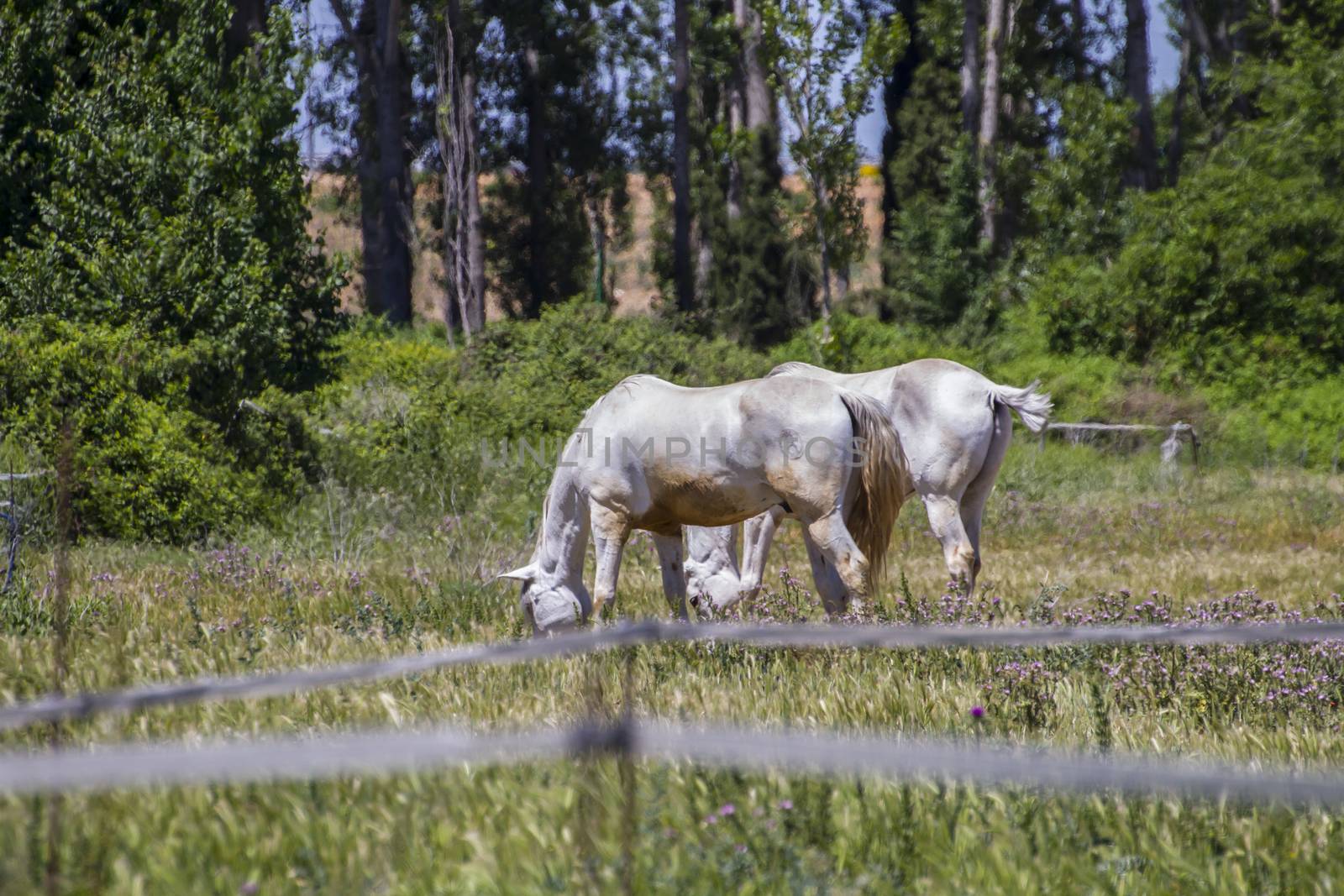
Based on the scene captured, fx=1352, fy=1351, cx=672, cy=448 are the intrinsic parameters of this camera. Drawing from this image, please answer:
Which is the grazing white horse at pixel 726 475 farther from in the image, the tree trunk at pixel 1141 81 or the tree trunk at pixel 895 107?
the tree trunk at pixel 895 107

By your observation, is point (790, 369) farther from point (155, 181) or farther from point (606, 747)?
point (155, 181)

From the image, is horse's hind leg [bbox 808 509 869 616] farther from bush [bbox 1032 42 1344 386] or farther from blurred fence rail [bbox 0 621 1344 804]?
bush [bbox 1032 42 1344 386]

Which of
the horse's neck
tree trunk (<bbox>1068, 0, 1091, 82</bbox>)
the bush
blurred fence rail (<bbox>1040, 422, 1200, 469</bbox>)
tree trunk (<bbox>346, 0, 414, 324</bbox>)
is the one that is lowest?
blurred fence rail (<bbox>1040, 422, 1200, 469</bbox>)

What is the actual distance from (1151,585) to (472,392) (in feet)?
31.2

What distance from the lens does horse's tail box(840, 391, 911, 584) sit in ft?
25.2

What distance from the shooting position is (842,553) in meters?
7.54


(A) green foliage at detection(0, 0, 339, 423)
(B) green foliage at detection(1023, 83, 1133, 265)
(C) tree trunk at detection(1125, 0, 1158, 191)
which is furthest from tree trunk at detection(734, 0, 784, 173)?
(A) green foliage at detection(0, 0, 339, 423)

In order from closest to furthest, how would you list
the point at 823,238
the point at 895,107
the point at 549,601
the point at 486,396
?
1. the point at 549,601
2. the point at 486,396
3. the point at 823,238
4. the point at 895,107

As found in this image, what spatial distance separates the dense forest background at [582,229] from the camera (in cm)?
1309

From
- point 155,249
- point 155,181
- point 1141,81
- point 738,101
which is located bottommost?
point 155,249

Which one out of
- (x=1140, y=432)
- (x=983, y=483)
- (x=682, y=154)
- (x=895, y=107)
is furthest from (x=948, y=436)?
(x=895, y=107)

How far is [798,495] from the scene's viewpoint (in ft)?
25.1

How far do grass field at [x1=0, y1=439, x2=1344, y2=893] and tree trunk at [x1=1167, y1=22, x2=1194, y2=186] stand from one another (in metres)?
29.7

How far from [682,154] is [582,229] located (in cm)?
1375
